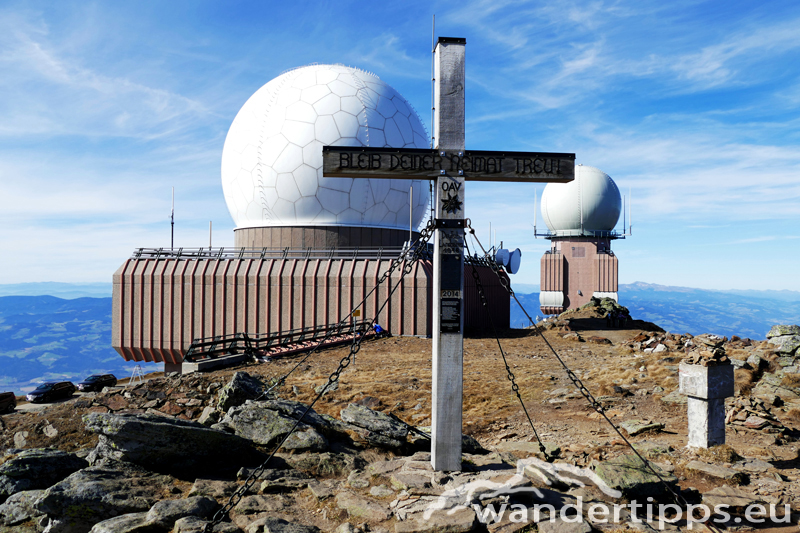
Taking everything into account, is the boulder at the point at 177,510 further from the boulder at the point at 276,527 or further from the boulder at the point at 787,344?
the boulder at the point at 787,344

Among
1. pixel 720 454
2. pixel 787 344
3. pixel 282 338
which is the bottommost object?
pixel 282 338

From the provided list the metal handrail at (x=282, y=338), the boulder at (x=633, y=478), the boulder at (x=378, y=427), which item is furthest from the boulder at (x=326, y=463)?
the metal handrail at (x=282, y=338)

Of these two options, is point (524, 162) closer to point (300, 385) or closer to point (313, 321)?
point (300, 385)

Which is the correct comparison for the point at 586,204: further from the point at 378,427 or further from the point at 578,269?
the point at 378,427

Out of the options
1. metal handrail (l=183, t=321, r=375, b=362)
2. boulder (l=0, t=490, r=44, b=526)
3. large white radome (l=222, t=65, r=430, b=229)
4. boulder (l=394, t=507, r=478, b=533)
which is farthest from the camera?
large white radome (l=222, t=65, r=430, b=229)

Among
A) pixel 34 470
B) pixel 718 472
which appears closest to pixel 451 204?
pixel 718 472

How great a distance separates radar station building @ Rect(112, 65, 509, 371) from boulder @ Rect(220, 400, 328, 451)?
1503cm

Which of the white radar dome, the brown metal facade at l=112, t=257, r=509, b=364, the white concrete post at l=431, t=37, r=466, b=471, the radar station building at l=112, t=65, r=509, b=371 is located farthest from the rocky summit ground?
the white radar dome

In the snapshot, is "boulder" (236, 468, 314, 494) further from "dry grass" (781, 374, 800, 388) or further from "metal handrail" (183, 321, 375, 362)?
"metal handrail" (183, 321, 375, 362)

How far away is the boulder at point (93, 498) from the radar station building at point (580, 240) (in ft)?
149

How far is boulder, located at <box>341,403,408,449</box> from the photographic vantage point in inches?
317

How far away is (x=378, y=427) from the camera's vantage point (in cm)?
819

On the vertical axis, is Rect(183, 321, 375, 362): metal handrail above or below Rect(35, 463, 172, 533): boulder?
below

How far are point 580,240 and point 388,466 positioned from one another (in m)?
44.5
